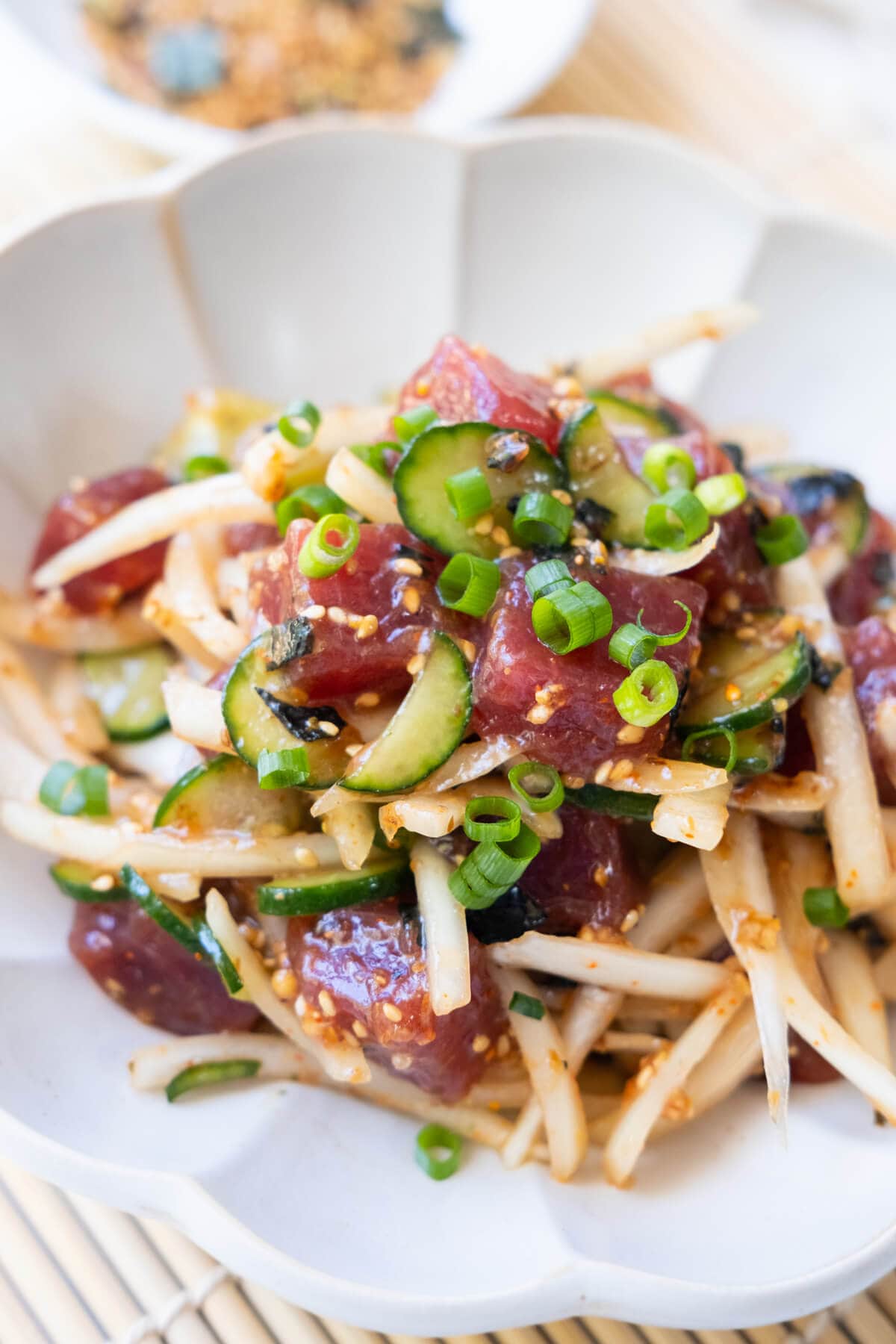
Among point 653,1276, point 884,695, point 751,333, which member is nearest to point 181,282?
point 751,333

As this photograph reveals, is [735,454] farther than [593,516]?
Yes

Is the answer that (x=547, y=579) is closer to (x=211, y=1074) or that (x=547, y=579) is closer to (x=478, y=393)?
(x=478, y=393)

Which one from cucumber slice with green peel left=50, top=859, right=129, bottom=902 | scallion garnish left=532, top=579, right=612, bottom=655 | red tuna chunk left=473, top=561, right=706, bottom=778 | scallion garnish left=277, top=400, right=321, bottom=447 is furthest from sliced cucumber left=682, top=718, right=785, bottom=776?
cucumber slice with green peel left=50, top=859, right=129, bottom=902

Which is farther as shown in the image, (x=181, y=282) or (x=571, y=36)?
(x=571, y=36)

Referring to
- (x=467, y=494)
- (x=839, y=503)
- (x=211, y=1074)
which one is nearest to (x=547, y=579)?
(x=467, y=494)

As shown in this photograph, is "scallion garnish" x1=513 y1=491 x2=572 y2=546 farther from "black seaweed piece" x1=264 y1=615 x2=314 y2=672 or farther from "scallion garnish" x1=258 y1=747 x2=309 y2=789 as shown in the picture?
"scallion garnish" x1=258 y1=747 x2=309 y2=789

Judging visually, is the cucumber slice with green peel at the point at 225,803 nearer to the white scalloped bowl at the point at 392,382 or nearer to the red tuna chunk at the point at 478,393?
the white scalloped bowl at the point at 392,382

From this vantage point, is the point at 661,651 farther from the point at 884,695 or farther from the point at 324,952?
the point at 324,952
